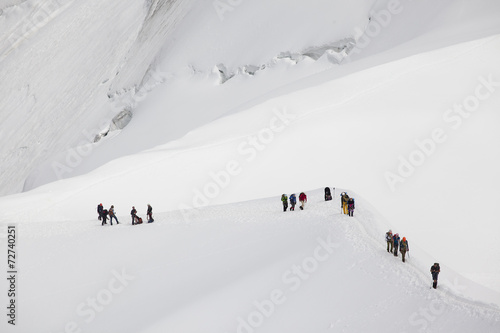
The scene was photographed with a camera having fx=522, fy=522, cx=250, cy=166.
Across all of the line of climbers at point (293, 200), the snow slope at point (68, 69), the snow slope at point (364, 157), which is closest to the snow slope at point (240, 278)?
the line of climbers at point (293, 200)

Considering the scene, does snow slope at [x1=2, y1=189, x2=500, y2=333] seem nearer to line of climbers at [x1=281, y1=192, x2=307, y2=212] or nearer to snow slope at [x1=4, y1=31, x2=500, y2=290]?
line of climbers at [x1=281, y1=192, x2=307, y2=212]

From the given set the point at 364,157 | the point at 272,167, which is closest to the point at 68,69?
the point at 272,167

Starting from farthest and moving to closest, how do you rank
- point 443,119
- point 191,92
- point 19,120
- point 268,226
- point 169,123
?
point 19,120, point 191,92, point 169,123, point 443,119, point 268,226

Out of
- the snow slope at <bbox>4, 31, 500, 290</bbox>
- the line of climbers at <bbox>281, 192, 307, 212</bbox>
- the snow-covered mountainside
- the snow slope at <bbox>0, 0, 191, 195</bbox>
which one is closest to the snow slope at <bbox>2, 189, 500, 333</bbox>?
the snow-covered mountainside

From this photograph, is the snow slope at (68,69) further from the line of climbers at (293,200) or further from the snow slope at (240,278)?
the line of climbers at (293,200)

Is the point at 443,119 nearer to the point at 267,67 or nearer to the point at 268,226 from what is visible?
the point at 268,226

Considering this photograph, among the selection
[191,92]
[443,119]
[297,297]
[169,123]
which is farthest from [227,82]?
[297,297]

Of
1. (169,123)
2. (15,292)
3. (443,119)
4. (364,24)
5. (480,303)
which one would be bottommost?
(480,303)
